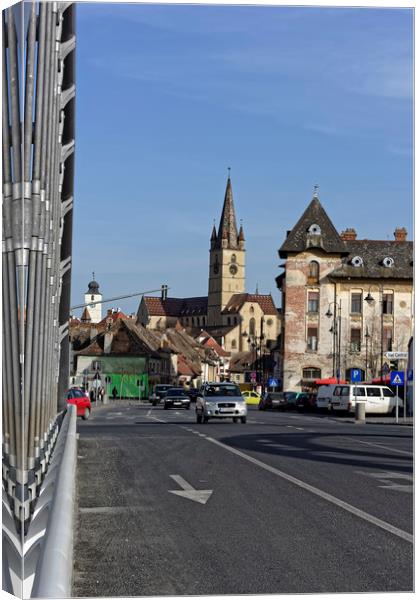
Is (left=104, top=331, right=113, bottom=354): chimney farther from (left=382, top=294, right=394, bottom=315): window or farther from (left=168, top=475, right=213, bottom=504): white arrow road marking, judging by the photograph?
(left=168, top=475, right=213, bottom=504): white arrow road marking

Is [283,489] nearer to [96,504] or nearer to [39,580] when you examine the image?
[96,504]

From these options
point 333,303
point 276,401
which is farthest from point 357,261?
point 276,401

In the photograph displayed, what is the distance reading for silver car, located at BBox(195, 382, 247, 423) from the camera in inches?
1700

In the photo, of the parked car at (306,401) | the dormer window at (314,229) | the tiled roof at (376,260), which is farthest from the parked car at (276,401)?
the dormer window at (314,229)

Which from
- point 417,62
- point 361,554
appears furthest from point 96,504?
point 417,62

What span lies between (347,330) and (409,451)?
255 ft

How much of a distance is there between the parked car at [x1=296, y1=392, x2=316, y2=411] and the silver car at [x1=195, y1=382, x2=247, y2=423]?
30262mm

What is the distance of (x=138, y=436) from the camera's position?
102 ft

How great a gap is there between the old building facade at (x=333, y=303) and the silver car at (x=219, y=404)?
5464 cm

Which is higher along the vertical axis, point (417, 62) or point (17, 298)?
point (417, 62)

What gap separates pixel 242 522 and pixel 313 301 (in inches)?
3540

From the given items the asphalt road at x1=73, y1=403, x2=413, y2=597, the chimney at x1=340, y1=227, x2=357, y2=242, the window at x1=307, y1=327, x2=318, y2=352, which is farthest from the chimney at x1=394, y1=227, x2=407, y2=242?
the asphalt road at x1=73, y1=403, x2=413, y2=597

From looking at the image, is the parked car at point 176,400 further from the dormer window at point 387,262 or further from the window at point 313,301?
the dormer window at point 387,262

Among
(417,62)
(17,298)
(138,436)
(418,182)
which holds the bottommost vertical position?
(138,436)
